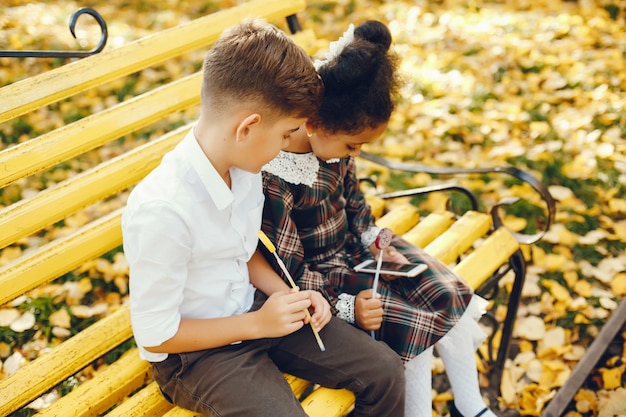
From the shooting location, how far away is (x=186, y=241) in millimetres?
1573

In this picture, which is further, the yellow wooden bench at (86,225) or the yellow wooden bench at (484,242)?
the yellow wooden bench at (484,242)

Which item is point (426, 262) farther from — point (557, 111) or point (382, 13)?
point (382, 13)

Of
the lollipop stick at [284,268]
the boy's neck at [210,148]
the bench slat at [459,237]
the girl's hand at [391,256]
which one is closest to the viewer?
the boy's neck at [210,148]

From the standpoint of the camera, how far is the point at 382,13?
5582 mm

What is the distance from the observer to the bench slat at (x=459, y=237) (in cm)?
238

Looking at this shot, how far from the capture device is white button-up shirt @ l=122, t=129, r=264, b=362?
151 centimetres

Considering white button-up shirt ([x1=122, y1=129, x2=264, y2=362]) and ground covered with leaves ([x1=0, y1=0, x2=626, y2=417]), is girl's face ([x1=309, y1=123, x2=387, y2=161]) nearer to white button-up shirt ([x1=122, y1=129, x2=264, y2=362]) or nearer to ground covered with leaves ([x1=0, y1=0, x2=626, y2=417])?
white button-up shirt ([x1=122, y1=129, x2=264, y2=362])

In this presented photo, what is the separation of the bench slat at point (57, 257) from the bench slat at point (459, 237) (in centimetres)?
120

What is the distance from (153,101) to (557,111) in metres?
2.97

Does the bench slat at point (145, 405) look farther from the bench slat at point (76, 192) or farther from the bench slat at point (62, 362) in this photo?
the bench slat at point (76, 192)

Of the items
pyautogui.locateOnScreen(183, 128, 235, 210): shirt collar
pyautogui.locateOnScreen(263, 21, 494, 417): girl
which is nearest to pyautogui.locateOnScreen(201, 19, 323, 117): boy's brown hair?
pyautogui.locateOnScreen(183, 128, 235, 210): shirt collar

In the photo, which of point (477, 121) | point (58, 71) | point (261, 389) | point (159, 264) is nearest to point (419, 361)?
point (261, 389)

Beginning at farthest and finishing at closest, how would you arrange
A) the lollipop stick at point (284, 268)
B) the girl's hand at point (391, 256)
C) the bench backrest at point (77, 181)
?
the girl's hand at point (391, 256)
the bench backrest at point (77, 181)
the lollipop stick at point (284, 268)

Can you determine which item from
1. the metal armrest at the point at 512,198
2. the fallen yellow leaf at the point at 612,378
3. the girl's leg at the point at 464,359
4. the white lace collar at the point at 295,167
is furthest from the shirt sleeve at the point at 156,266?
the fallen yellow leaf at the point at 612,378
